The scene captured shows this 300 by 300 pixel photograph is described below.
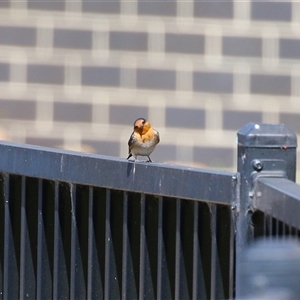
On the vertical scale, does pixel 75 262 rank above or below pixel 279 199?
below

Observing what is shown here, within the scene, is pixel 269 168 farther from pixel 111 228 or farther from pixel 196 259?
pixel 111 228

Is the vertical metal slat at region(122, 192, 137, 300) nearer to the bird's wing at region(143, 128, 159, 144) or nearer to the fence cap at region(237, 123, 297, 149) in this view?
the fence cap at region(237, 123, 297, 149)

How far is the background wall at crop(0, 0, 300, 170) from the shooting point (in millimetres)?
5957

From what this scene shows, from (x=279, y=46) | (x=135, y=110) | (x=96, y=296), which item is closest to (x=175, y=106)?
(x=135, y=110)

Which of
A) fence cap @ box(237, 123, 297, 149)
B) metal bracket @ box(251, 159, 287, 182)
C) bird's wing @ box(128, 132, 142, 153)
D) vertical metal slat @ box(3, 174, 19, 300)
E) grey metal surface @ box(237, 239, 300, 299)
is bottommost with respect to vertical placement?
vertical metal slat @ box(3, 174, 19, 300)

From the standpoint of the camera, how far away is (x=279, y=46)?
5965mm

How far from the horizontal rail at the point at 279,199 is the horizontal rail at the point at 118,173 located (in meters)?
0.16

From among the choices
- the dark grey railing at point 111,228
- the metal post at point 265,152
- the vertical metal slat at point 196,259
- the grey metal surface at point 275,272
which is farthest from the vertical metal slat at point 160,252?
the grey metal surface at point 275,272

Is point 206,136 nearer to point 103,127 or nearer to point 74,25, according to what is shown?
point 103,127

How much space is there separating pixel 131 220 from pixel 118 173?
5.6 inches

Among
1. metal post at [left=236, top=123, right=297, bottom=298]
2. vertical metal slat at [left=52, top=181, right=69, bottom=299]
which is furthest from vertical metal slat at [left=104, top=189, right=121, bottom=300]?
metal post at [left=236, top=123, right=297, bottom=298]

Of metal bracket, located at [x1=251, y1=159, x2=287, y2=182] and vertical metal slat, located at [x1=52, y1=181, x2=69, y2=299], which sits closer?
metal bracket, located at [x1=251, y1=159, x2=287, y2=182]

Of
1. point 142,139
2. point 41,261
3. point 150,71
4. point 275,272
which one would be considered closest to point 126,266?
point 41,261

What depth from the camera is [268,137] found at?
8.26 feet
